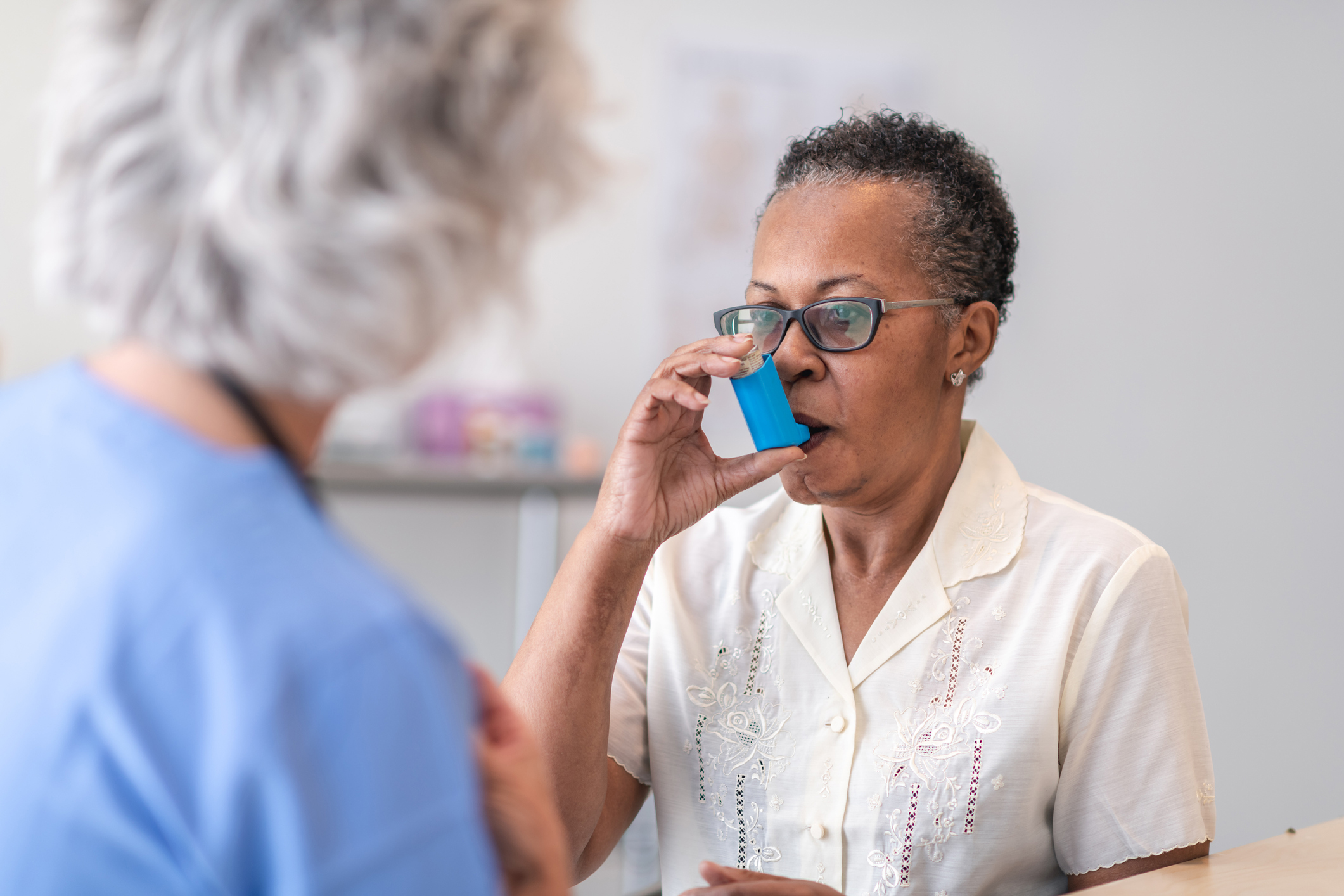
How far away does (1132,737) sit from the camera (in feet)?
4.35

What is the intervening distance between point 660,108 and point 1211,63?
6.43 ft

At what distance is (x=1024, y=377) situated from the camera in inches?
147

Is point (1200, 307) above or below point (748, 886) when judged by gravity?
above

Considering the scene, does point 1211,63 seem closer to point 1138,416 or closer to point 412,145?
point 1138,416

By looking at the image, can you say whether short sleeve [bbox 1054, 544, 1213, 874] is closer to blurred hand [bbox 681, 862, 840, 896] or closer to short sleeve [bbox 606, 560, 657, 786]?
blurred hand [bbox 681, 862, 840, 896]

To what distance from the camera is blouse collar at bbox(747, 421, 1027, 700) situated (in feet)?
4.73

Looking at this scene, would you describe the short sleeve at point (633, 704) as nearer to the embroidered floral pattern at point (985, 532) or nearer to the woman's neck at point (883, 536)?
the woman's neck at point (883, 536)

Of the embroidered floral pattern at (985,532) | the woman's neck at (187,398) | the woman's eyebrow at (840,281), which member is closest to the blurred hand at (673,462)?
the woman's eyebrow at (840,281)

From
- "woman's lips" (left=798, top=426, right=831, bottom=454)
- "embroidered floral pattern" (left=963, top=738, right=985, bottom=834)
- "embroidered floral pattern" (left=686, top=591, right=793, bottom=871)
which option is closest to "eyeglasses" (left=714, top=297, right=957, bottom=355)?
"woman's lips" (left=798, top=426, right=831, bottom=454)

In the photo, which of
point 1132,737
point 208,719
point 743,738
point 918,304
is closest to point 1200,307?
point 918,304

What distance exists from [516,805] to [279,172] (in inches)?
15.2

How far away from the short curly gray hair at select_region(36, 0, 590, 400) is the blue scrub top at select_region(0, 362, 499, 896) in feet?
0.36

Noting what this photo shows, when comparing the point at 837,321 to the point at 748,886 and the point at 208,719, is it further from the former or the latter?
the point at 208,719

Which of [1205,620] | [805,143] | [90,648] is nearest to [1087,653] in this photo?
[805,143]
